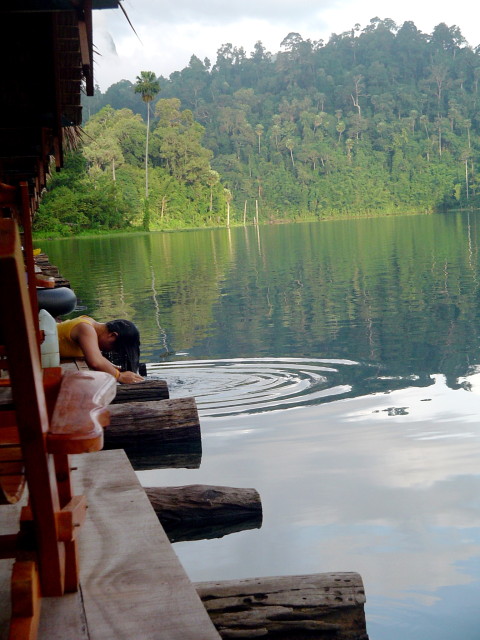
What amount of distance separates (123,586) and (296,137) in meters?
96.2

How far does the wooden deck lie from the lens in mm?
2238

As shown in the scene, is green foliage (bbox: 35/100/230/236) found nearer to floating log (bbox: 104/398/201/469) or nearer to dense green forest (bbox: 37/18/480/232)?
dense green forest (bbox: 37/18/480/232)

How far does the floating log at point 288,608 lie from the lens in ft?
8.70

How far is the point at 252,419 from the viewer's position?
701 centimetres

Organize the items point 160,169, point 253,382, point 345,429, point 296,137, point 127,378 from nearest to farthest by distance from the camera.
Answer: point 127,378
point 345,429
point 253,382
point 160,169
point 296,137

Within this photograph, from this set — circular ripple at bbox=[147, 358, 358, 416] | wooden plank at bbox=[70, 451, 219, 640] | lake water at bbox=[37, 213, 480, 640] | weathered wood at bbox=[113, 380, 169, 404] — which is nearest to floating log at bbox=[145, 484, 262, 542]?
lake water at bbox=[37, 213, 480, 640]

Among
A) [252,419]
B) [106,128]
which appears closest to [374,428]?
[252,419]

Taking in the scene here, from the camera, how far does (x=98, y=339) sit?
6793 millimetres

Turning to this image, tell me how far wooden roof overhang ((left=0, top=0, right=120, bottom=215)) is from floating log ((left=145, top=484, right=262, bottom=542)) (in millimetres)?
1733

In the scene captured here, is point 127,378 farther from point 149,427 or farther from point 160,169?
point 160,169

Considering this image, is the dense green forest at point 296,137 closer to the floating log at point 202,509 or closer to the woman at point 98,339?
the woman at point 98,339

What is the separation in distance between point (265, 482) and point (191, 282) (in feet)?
54.1

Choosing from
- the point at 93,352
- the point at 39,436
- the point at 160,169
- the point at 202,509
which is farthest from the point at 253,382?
the point at 160,169

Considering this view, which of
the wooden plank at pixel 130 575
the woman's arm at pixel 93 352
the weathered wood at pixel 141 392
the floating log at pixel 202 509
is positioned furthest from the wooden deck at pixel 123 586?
the woman's arm at pixel 93 352
